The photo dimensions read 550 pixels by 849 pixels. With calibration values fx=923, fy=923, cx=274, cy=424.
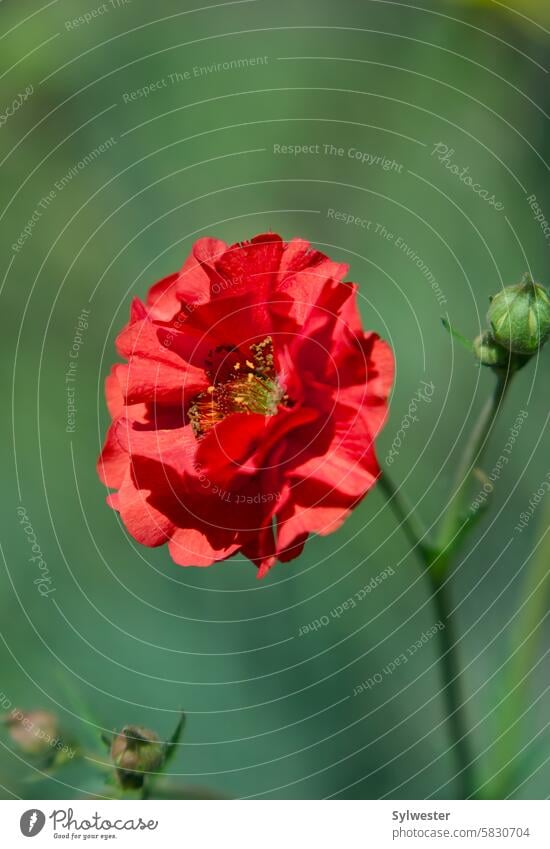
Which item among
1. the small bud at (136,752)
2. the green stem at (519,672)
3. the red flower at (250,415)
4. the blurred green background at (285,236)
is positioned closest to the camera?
the red flower at (250,415)

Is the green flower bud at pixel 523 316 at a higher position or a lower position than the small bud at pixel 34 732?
higher

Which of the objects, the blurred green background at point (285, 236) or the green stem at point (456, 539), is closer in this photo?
the green stem at point (456, 539)

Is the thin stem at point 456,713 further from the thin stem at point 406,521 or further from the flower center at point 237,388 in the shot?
the flower center at point 237,388
